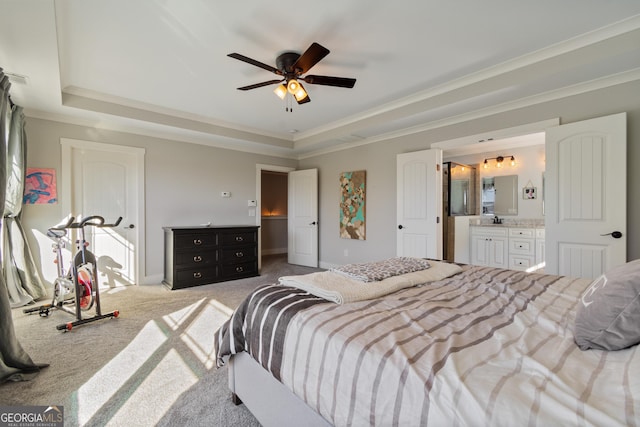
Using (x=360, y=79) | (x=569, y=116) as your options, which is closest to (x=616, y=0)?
(x=569, y=116)

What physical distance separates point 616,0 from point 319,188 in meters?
4.27

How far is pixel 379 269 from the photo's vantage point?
1.82m

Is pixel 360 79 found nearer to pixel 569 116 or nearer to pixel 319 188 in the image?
pixel 569 116

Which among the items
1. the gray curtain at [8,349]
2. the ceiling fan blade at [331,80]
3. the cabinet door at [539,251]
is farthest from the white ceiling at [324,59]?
the cabinet door at [539,251]

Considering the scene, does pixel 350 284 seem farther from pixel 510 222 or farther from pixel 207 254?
pixel 510 222

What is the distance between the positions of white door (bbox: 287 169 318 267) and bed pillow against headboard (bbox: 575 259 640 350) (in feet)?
15.1

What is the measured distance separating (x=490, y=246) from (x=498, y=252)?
0.51 feet

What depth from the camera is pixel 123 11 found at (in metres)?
2.00

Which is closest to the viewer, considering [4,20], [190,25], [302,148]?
[4,20]

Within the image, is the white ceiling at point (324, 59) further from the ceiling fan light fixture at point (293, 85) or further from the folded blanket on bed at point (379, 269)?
the folded blanket on bed at point (379, 269)

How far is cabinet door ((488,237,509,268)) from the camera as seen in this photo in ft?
15.1

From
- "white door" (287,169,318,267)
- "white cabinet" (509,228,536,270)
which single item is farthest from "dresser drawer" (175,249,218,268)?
"white cabinet" (509,228,536,270)

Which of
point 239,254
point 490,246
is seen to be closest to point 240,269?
point 239,254

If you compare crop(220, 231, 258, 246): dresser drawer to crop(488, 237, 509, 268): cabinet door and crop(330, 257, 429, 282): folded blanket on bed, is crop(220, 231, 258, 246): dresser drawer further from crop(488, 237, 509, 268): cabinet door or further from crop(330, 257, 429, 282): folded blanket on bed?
crop(488, 237, 509, 268): cabinet door
